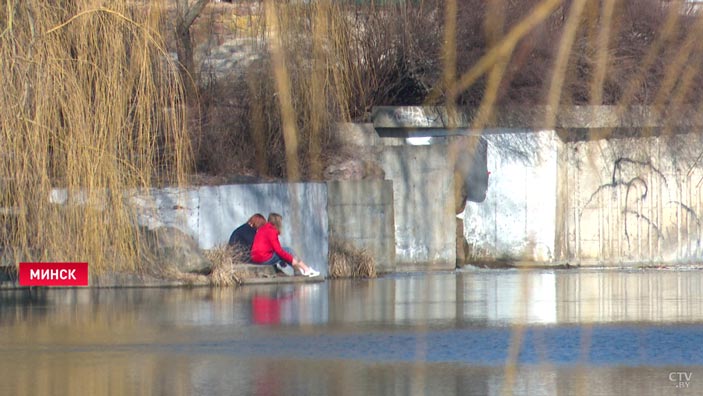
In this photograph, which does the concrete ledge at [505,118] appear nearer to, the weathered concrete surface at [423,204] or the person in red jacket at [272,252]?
the weathered concrete surface at [423,204]

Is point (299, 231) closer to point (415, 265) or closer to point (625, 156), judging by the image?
point (415, 265)

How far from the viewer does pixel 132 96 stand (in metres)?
16.8

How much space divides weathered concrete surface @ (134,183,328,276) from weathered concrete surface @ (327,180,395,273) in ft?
2.58

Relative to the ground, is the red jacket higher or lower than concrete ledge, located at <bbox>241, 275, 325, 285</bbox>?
higher

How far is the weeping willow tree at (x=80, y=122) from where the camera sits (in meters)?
15.7

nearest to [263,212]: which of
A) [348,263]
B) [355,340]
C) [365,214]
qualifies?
[348,263]

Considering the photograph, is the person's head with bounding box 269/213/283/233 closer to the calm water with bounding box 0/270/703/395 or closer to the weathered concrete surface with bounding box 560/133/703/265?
the calm water with bounding box 0/270/703/395

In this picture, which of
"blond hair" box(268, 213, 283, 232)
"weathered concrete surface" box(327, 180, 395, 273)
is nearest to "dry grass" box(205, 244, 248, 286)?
"blond hair" box(268, 213, 283, 232)

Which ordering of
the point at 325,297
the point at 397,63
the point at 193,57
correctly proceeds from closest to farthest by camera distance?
1. the point at 325,297
2. the point at 193,57
3. the point at 397,63

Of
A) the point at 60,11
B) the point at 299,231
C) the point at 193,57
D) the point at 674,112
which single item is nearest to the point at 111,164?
the point at 60,11

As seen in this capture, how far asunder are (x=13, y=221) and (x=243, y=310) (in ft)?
10.1

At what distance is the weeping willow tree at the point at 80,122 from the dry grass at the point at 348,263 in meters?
4.98

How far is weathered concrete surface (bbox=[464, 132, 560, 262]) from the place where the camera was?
2433 centimetres

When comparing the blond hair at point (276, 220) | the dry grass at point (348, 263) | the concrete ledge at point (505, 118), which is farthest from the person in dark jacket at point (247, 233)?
the concrete ledge at point (505, 118)
